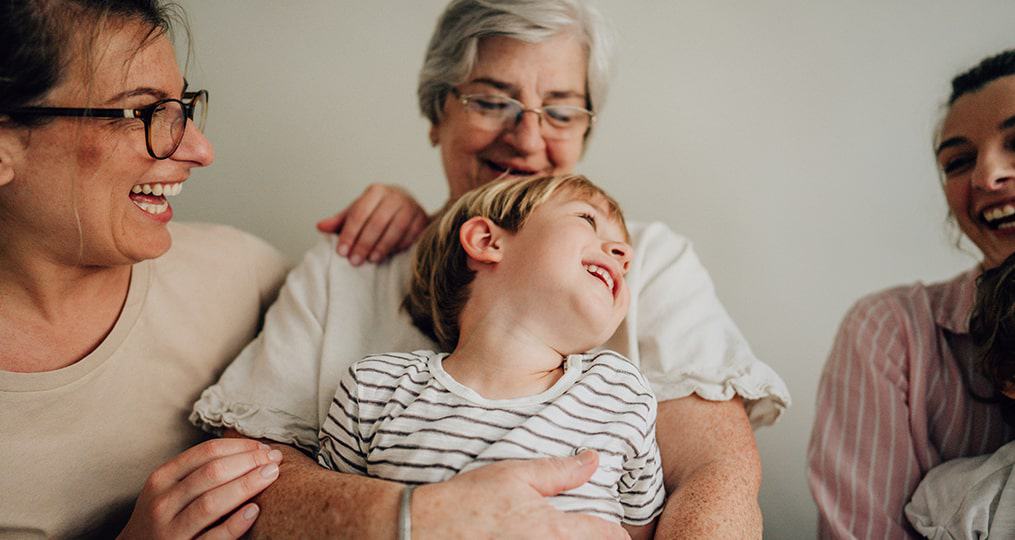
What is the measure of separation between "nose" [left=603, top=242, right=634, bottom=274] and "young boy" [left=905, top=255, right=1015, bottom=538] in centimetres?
77

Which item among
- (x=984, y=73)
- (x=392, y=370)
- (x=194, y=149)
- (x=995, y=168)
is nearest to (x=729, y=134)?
(x=984, y=73)

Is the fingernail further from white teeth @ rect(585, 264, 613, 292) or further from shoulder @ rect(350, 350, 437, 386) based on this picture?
white teeth @ rect(585, 264, 613, 292)

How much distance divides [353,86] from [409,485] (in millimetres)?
1593

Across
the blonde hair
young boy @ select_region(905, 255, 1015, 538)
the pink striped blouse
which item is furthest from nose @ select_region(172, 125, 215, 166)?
young boy @ select_region(905, 255, 1015, 538)

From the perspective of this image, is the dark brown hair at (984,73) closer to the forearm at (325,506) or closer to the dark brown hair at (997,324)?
the dark brown hair at (997,324)

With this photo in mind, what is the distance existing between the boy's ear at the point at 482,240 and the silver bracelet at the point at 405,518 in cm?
47

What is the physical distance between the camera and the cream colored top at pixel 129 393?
1384 mm

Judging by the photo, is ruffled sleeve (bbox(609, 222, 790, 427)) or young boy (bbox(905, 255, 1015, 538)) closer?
young boy (bbox(905, 255, 1015, 538))

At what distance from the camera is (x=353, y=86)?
243 cm

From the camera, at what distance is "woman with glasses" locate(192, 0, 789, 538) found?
3.76 feet

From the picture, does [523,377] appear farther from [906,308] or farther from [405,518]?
[906,308]

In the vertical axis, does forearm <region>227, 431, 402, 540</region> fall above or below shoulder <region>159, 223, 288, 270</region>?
below

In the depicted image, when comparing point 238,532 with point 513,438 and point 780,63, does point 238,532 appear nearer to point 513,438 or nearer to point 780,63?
point 513,438

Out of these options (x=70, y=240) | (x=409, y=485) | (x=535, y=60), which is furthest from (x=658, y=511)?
(x=70, y=240)
